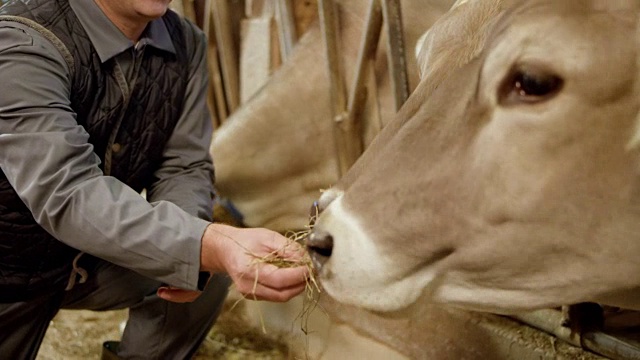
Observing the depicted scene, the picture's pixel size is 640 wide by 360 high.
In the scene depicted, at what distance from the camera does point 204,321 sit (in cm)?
223

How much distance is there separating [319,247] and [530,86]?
414 mm

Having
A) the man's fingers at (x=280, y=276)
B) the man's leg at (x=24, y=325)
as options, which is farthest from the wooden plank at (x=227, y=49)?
the man's fingers at (x=280, y=276)

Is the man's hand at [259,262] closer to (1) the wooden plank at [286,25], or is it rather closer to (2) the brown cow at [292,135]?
(2) the brown cow at [292,135]

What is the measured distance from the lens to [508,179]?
3.64 feet

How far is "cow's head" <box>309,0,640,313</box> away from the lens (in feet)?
3.43

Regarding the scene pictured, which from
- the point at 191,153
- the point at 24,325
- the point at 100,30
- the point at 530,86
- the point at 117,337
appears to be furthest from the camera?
the point at 117,337

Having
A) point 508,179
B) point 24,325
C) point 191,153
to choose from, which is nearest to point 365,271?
point 508,179

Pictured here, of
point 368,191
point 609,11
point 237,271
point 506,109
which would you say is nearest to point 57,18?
point 237,271

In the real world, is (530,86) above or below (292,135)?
above

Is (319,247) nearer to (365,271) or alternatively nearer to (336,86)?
(365,271)

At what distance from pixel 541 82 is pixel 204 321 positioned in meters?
1.43

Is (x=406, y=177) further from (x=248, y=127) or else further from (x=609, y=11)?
(x=248, y=127)

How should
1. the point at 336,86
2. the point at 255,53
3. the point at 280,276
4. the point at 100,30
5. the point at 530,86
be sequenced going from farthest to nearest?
the point at 255,53
the point at 336,86
the point at 100,30
the point at 280,276
the point at 530,86

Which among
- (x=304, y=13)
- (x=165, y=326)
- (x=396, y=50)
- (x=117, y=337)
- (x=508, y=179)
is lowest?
(x=117, y=337)
